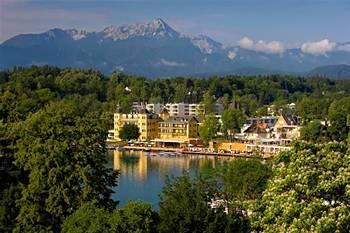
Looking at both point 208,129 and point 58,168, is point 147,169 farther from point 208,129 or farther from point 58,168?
point 58,168

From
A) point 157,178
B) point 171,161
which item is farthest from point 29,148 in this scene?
point 171,161

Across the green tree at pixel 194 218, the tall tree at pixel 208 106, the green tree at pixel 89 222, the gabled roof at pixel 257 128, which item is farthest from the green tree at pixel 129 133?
the green tree at pixel 89 222

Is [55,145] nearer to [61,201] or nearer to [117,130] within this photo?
[61,201]

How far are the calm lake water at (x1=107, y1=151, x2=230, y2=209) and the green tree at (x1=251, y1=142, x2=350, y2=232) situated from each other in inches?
438

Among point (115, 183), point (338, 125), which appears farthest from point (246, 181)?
point (338, 125)

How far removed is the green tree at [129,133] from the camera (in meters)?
44.0

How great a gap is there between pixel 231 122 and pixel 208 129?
270 cm

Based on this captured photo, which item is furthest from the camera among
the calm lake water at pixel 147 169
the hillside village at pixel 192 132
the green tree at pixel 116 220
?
the hillside village at pixel 192 132

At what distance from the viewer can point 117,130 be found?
46.3 m

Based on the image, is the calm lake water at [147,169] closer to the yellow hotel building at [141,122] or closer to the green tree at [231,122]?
the yellow hotel building at [141,122]

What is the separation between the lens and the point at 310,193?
19.9 ft

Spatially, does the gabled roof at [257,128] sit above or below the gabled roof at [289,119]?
below

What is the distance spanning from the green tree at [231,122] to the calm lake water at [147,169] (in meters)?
6.23

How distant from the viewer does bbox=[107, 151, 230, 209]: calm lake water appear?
2128cm
